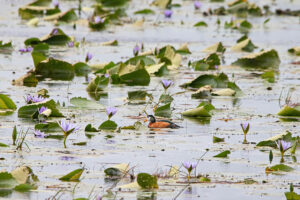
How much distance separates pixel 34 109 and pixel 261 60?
4.53 m

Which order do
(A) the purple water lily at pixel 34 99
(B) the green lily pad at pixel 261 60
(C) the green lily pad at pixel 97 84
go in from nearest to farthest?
(A) the purple water lily at pixel 34 99, (C) the green lily pad at pixel 97 84, (B) the green lily pad at pixel 261 60

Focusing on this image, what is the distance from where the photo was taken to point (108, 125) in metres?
6.04

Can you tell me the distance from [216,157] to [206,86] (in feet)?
8.76

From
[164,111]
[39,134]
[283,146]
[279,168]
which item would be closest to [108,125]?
[39,134]

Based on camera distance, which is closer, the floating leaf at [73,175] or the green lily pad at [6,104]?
the floating leaf at [73,175]

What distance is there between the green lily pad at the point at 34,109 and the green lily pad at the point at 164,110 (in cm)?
94

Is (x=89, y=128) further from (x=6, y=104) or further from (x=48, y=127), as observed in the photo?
(x=6, y=104)

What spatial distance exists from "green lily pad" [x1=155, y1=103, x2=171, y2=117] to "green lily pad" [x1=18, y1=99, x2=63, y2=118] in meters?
0.94

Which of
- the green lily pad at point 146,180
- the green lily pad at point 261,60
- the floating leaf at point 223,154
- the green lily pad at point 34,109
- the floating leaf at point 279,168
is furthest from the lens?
the green lily pad at point 261,60

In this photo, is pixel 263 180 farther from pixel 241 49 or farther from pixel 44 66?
pixel 241 49

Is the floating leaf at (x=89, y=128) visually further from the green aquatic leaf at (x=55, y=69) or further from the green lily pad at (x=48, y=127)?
the green aquatic leaf at (x=55, y=69)

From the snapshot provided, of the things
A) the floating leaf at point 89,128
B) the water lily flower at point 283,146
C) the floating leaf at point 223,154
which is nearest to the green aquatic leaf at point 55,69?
the floating leaf at point 89,128

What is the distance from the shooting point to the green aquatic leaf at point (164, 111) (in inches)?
268

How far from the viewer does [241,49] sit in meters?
11.6
